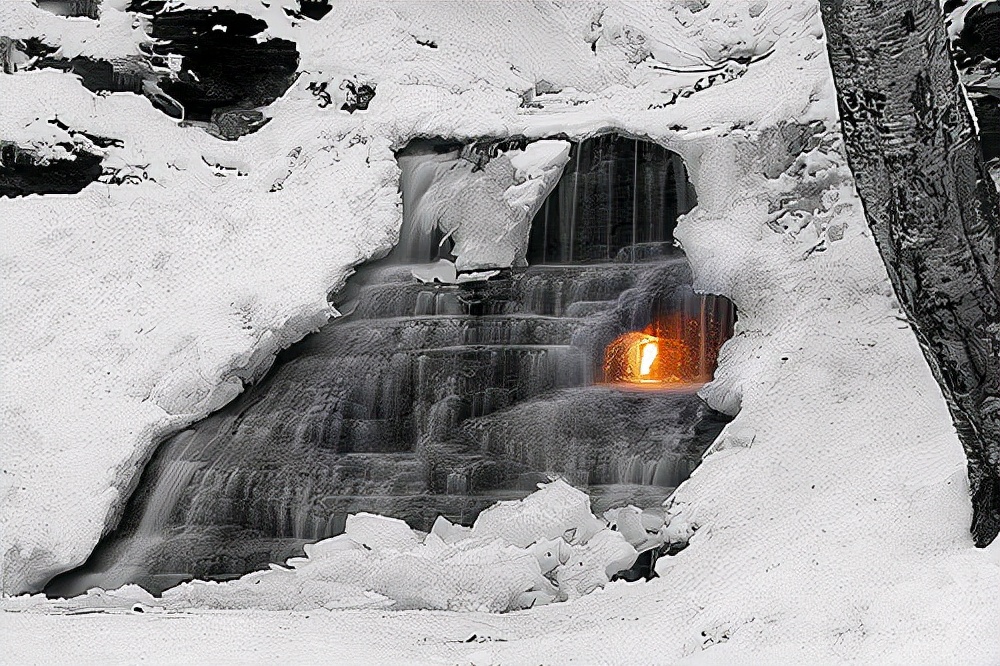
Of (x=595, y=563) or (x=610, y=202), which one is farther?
(x=610, y=202)

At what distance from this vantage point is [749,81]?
10297 mm

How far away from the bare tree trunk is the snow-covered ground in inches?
31.4

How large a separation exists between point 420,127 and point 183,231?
2681 mm

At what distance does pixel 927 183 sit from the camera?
3.79m

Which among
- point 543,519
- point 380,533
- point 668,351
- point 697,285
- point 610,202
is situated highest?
point 610,202

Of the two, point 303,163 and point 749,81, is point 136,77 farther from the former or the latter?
point 749,81

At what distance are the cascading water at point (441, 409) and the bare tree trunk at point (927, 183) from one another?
9.95 feet

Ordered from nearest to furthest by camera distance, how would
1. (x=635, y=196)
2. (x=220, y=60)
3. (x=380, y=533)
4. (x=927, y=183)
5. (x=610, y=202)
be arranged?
(x=927, y=183), (x=380, y=533), (x=635, y=196), (x=610, y=202), (x=220, y=60)

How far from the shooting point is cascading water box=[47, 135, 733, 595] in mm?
7203

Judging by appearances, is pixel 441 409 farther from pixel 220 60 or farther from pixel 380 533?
pixel 220 60

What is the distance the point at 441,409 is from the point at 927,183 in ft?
16.3

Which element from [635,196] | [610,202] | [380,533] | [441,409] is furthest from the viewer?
[610,202]

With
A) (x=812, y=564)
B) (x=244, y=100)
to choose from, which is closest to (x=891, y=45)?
(x=812, y=564)

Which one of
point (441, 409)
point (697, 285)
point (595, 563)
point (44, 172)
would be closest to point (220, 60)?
point (44, 172)
